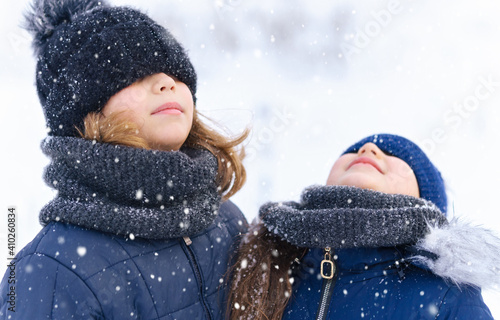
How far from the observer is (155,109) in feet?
4.78

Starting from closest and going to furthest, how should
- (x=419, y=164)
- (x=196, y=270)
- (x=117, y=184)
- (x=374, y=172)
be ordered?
(x=117, y=184) → (x=196, y=270) → (x=374, y=172) → (x=419, y=164)

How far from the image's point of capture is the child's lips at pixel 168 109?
146cm

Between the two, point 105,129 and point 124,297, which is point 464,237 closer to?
point 124,297

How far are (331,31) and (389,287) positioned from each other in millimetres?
3413

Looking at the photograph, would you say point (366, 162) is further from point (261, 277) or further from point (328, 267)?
point (261, 277)

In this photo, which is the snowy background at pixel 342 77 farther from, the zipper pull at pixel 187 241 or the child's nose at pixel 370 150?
the zipper pull at pixel 187 241

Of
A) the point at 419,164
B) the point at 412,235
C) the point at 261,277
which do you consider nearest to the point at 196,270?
the point at 261,277

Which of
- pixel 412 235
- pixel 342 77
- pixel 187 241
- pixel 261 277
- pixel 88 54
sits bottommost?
pixel 261 277

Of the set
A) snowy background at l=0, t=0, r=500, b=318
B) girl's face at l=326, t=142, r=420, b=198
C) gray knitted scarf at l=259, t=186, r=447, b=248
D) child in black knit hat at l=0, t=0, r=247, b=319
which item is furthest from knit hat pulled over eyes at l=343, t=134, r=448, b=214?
snowy background at l=0, t=0, r=500, b=318

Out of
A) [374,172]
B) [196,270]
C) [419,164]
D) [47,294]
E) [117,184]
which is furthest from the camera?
[419,164]

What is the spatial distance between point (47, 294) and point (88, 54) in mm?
723

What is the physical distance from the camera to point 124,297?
125 cm

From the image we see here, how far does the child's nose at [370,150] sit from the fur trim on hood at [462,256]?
1.61ft

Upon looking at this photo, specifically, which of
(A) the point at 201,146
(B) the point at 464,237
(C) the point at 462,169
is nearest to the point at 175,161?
(A) the point at 201,146
